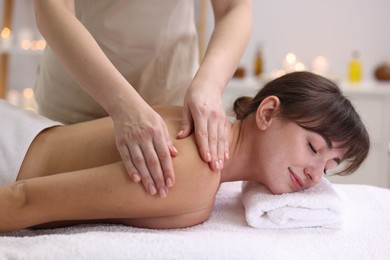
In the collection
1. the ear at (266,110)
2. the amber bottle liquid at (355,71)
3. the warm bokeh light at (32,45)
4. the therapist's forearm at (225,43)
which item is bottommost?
the amber bottle liquid at (355,71)

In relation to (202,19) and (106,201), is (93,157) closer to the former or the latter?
(106,201)

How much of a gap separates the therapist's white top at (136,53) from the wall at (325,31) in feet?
8.31

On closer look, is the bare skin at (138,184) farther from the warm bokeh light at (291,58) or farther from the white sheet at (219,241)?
the warm bokeh light at (291,58)

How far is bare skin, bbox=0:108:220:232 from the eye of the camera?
49.7 inches

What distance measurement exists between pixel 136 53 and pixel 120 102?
0.57 metres

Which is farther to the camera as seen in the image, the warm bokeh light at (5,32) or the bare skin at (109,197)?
the warm bokeh light at (5,32)

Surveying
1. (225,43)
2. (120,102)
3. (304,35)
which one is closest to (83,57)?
(120,102)

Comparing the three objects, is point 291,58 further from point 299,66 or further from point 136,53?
point 136,53

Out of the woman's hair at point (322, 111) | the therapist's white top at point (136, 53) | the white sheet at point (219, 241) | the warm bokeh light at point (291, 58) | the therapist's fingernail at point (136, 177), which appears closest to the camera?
the white sheet at point (219, 241)

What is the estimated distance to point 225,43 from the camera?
61.6 inches

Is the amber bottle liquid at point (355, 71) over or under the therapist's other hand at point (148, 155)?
under

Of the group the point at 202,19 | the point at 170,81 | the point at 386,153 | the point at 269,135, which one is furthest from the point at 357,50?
the point at 269,135

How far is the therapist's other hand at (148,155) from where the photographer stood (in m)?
1.26

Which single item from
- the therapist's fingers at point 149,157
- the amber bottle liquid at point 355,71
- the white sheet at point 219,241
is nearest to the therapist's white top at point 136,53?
the white sheet at point 219,241
